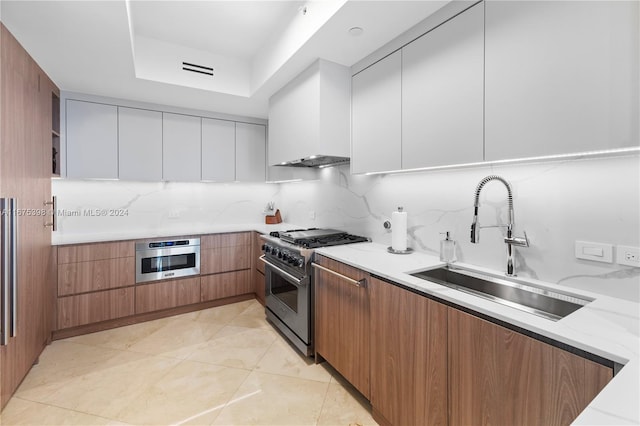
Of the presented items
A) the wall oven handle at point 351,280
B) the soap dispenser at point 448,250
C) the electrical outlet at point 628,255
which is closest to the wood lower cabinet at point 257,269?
the wall oven handle at point 351,280

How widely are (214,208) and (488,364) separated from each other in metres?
3.59

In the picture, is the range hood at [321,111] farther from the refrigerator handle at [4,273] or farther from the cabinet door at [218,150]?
the refrigerator handle at [4,273]

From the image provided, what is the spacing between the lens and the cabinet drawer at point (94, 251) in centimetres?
269

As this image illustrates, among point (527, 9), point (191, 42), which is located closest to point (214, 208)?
point (191, 42)

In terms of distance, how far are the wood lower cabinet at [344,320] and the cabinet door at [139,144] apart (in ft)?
7.77

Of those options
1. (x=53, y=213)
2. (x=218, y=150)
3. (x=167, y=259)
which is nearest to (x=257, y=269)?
(x=167, y=259)

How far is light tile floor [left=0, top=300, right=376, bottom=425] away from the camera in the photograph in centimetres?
177

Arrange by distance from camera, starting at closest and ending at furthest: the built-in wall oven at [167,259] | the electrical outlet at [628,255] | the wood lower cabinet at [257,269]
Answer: the electrical outlet at [628,255] → the built-in wall oven at [167,259] → the wood lower cabinet at [257,269]

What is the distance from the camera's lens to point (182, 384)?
81.4 inches

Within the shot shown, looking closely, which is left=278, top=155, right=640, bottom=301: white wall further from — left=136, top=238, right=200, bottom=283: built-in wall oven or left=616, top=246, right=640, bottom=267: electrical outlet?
left=136, top=238, right=200, bottom=283: built-in wall oven

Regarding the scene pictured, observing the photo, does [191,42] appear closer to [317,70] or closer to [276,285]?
[317,70]

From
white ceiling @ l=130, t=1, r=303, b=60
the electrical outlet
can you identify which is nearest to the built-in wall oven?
white ceiling @ l=130, t=1, r=303, b=60

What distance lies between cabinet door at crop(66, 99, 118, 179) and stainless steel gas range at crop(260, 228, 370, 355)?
6.29 feet

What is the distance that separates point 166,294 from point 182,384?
1323 mm
